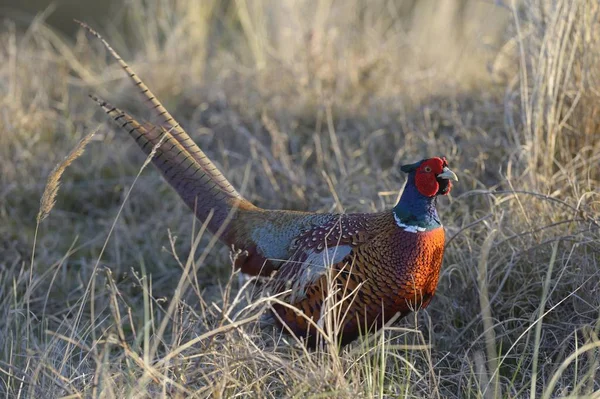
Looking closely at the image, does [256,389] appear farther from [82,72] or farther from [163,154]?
[82,72]

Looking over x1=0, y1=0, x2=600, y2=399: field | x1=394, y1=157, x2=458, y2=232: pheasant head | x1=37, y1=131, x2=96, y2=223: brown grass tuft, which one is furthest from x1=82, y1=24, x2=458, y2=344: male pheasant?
x1=37, y1=131, x2=96, y2=223: brown grass tuft

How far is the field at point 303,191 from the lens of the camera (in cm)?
236

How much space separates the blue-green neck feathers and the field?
0.85 feet

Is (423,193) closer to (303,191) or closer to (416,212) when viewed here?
(416,212)

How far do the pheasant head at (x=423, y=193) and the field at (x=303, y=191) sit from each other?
26 cm

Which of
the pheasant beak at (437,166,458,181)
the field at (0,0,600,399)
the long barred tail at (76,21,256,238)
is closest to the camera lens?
the field at (0,0,600,399)

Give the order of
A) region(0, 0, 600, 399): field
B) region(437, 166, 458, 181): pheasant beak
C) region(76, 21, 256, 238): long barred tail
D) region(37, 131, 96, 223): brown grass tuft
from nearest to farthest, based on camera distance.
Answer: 1. region(37, 131, 96, 223): brown grass tuft
2. region(0, 0, 600, 399): field
3. region(437, 166, 458, 181): pheasant beak
4. region(76, 21, 256, 238): long barred tail

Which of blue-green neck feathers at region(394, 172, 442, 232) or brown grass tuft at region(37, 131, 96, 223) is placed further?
blue-green neck feathers at region(394, 172, 442, 232)

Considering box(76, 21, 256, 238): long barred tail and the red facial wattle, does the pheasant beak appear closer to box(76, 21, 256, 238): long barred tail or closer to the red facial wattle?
the red facial wattle

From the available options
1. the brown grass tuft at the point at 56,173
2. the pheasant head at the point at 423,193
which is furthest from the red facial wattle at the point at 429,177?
the brown grass tuft at the point at 56,173

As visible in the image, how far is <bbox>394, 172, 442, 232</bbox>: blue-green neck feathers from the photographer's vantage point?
2.66m

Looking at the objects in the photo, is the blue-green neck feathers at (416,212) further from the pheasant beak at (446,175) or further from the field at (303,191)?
the field at (303,191)

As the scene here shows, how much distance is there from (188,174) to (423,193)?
0.94 meters

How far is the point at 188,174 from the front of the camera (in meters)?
3.05
